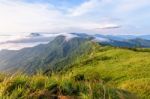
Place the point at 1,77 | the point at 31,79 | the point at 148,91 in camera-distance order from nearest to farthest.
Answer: the point at 31,79 < the point at 1,77 < the point at 148,91

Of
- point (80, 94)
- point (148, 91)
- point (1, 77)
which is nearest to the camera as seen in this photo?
point (80, 94)

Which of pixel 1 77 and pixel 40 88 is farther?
Answer: pixel 1 77

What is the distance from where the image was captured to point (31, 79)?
14.4 meters

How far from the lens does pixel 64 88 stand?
13.8 meters

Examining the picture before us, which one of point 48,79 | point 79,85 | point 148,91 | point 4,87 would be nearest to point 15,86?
point 4,87

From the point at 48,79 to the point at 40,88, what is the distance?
994mm

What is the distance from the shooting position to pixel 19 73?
15.0m

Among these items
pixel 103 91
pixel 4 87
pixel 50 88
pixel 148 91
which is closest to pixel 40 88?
pixel 50 88

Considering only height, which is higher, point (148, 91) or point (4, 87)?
point (4, 87)

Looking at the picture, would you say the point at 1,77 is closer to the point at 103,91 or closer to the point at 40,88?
the point at 40,88

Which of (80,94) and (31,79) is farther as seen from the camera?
(31,79)

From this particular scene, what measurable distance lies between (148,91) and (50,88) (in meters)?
11.9

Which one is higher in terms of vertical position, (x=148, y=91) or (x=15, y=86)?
(x=15, y=86)

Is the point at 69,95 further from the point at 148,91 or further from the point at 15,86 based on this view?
the point at 148,91
